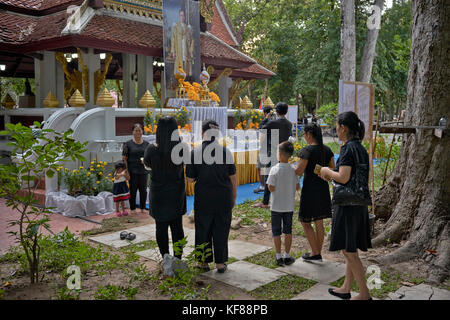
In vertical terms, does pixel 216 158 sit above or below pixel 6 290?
above

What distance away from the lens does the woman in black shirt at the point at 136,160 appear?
7570 mm

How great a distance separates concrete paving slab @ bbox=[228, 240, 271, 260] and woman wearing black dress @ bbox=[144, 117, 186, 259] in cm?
110

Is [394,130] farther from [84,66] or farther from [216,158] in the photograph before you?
[84,66]

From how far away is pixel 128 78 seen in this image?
1303cm

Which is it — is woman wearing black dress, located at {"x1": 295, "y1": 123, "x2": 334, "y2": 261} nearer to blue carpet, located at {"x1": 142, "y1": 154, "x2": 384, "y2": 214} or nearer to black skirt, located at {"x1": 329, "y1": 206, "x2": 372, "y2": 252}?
black skirt, located at {"x1": 329, "y1": 206, "x2": 372, "y2": 252}

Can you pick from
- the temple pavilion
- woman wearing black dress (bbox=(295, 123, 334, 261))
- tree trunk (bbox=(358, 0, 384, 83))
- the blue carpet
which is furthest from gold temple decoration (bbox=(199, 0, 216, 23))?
woman wearing black dress (bbox=(295, 123, 334, 261))

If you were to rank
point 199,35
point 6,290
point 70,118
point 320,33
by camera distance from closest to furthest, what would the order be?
point 6,290, point 70,118, point 199,35, point 320,33

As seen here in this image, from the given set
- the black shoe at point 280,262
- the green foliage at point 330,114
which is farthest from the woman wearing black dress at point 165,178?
the green foliage at point 330,114

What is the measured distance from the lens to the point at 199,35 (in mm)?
13883

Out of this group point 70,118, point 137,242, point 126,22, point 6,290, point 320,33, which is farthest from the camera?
point 320,33

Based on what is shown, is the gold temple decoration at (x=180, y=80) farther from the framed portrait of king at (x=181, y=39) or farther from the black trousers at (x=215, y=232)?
the black trousers at (x=215, y=232)

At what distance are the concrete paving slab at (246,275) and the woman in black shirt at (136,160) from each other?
3294 millimetres
